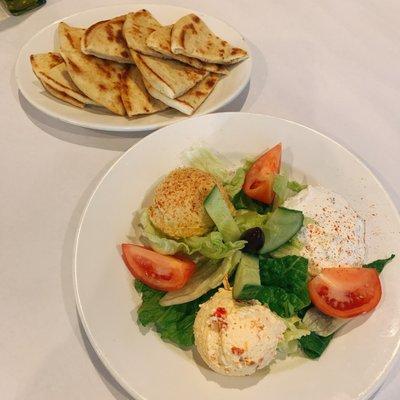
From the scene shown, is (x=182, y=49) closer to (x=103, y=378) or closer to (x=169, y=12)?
(x=169, y=12)

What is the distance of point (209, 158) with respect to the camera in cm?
176

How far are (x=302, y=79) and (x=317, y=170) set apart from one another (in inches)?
28.2

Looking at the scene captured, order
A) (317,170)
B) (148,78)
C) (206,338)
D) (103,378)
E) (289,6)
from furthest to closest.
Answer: (289,6) → (148,78) → (317,170) → (103,378) → (206,338)

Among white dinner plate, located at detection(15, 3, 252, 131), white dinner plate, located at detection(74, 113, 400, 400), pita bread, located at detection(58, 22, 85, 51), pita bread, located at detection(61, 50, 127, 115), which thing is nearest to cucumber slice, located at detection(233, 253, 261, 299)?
white dinner plate, located at detection(74, 113, 400, 400)

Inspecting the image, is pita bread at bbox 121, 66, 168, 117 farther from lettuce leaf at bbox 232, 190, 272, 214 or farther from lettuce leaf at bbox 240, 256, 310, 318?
lettuce leaf at bbox 240, 256, 310, 318

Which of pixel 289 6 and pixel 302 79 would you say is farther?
pixel 289 6

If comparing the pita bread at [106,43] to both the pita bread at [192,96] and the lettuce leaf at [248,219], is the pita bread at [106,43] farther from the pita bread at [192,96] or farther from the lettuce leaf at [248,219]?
the lettuce leaf at [248,219]

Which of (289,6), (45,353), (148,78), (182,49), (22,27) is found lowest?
(45,353)

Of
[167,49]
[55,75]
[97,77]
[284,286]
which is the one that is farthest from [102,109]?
[284,286]

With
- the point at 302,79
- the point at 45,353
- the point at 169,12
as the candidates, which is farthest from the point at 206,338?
the point at 169,12

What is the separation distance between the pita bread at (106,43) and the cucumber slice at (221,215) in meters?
0.85

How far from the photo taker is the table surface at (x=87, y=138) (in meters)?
1.44

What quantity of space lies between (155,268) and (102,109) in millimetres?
840

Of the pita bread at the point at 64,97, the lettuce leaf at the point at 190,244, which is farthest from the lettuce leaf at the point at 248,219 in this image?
the pita bread at the point at 64,97
